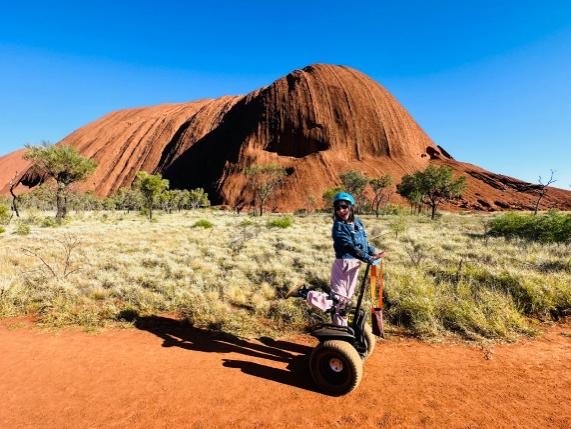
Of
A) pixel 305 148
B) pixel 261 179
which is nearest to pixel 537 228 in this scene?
pixel 261 179

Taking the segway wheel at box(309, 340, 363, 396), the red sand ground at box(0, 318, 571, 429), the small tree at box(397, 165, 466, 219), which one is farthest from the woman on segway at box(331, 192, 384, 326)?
the small tree at box(397, 165, 466, 219)

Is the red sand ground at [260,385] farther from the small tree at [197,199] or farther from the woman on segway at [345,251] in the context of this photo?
the small tree at [197,199]

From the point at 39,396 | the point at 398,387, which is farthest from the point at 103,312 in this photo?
the point at 398,387

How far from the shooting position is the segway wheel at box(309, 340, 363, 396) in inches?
182

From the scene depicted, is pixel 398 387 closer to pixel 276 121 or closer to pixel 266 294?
pixel 266 294

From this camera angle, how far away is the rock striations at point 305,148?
75625 mm

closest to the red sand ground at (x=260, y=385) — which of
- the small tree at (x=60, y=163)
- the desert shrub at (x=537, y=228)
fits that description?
the desert shrub at (x=537, y=228)

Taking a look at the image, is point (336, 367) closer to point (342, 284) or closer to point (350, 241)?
point (342, 284)

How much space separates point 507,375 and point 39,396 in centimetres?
609

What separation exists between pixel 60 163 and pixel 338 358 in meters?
41.4

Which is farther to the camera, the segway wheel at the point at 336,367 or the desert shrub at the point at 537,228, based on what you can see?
the desert shrub at the point at 537,228

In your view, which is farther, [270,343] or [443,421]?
[270,343]

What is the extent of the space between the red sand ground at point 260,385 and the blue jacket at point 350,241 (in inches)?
67.0

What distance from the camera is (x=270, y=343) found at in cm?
655
